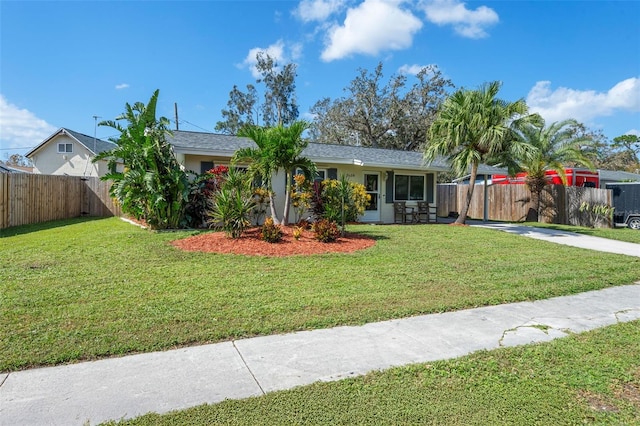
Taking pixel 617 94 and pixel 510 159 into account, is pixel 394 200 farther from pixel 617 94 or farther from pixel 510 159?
pixel 617 94

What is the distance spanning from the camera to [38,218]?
13.9 m

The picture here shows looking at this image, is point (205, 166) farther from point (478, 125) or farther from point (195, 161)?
point (478, 125)

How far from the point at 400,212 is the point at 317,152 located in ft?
13.9

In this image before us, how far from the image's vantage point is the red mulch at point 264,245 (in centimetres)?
802

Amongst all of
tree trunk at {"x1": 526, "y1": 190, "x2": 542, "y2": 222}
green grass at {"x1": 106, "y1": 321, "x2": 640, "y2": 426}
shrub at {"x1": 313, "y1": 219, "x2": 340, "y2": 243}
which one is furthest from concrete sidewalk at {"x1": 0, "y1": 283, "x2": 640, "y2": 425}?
tree trunk at {"x1": 526, "y1": 190, "x2": 542, "y2": 222}

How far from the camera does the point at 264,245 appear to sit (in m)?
8.46

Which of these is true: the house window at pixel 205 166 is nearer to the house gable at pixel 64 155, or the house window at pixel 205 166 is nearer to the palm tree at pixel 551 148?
the palm tree at pixel 551 148

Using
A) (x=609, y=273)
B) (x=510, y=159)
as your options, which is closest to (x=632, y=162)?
(x=510, y=159)

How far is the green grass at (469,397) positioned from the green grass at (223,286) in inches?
48.8

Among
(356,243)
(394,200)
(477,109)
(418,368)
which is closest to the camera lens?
(418,368)

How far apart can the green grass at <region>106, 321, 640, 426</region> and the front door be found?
1157 cm

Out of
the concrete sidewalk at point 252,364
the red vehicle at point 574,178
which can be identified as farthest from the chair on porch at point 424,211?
the concrete sidewalk at point 252,364

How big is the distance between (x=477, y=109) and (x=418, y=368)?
1190 centimetres

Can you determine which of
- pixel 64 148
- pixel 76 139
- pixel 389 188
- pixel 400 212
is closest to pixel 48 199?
pixel 76 139
